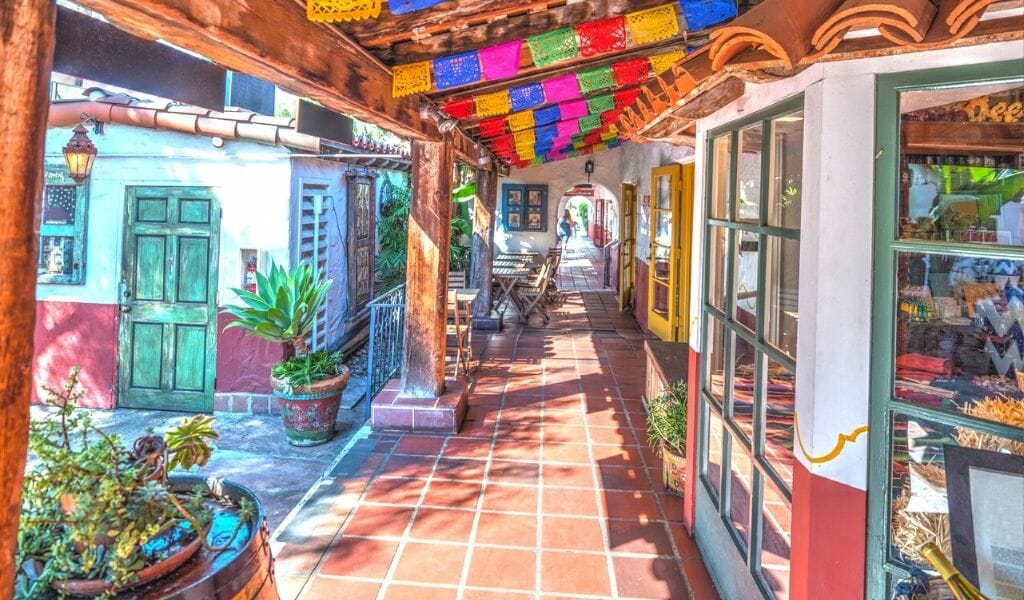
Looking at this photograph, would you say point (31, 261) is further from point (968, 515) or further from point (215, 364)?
point (215, 364)

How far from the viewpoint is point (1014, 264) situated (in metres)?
1.29

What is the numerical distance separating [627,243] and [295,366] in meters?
6.01

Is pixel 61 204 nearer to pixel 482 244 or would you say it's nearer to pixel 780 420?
pixel 482 244

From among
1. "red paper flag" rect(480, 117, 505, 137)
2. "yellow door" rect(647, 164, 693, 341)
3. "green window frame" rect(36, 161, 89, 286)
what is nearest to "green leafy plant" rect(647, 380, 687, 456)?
"yellow door" rect(647, 164, 693, 341)

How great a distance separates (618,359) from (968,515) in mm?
5020

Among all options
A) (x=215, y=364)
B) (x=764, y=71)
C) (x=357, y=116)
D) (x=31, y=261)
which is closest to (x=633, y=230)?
(x=215, y=364)

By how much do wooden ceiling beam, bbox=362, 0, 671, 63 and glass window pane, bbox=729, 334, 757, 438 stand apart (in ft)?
4.45

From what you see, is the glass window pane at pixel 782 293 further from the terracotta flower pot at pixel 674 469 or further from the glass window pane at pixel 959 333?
the terracotta flower pot at pixel 674 469

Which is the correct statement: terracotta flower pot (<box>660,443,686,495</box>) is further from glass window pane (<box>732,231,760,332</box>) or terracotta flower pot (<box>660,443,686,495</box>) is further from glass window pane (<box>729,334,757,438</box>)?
glass window pane (<box>732,231,760,332</box>)

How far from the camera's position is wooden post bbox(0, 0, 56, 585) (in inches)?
39.8

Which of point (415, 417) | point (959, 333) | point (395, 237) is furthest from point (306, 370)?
point (395, 237)

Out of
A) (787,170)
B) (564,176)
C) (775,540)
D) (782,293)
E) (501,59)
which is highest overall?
(564,176)

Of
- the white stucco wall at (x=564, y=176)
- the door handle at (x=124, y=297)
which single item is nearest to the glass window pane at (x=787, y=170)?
the door handle at (x=124, y=297)

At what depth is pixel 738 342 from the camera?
2.28m
